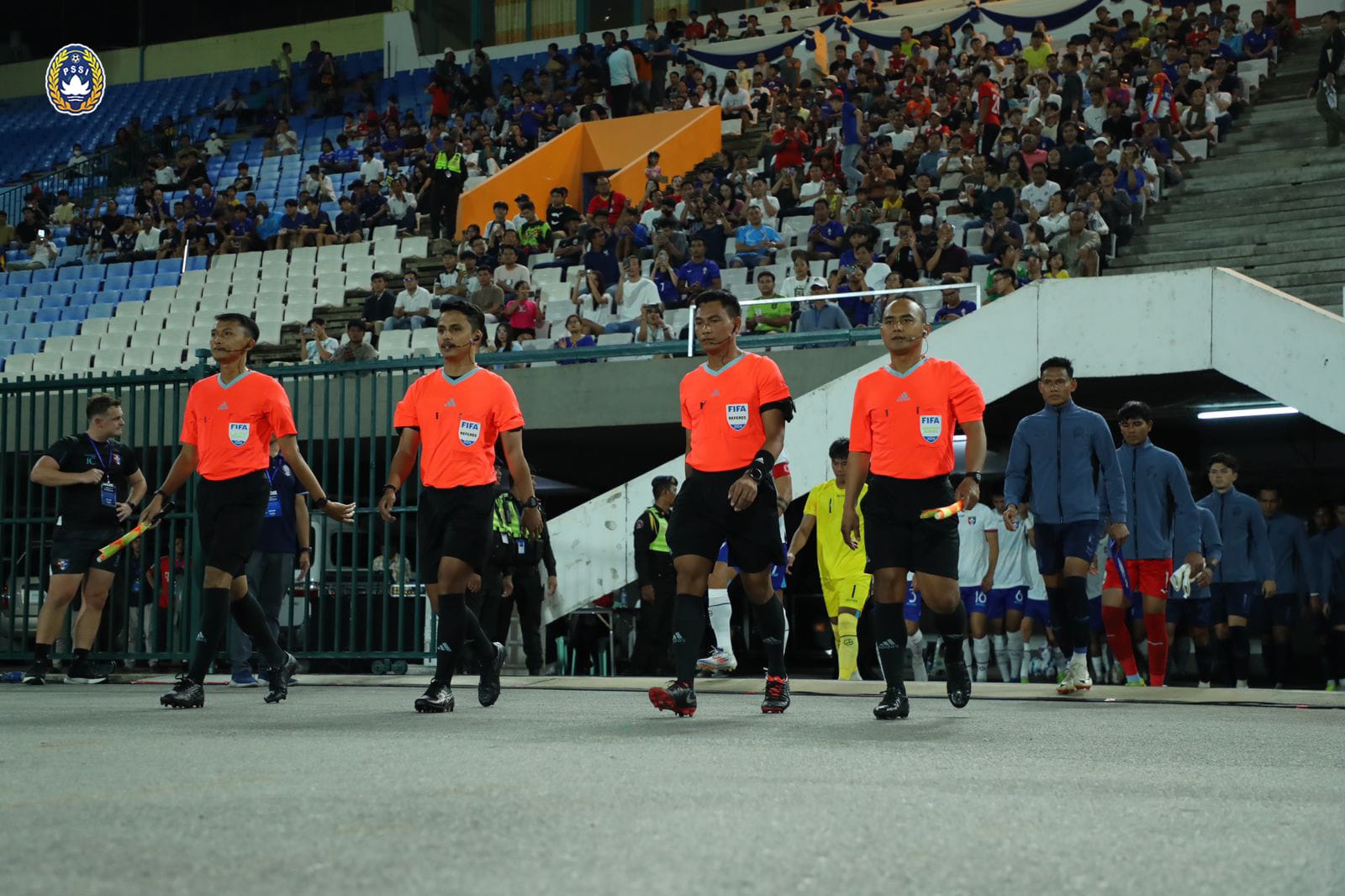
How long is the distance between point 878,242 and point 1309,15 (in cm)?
1073

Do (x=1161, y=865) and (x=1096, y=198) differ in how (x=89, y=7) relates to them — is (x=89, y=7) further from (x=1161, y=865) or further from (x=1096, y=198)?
(x=1161, y=865)

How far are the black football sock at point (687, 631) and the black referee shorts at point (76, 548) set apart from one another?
533 centimetres

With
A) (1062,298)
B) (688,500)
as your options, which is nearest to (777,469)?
(688,500)

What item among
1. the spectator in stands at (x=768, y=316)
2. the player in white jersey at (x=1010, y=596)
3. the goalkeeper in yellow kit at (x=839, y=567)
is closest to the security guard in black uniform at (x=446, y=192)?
the spectator in stands at (x=768, y=316)

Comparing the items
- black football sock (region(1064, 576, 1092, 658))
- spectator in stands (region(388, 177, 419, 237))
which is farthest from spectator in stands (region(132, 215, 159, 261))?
black football sock (region(1064, 576, 1092, 658))

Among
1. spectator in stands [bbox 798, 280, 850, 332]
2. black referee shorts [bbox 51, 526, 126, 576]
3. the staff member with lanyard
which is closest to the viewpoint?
the staff member with lanyard

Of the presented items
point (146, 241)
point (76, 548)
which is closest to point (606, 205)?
point (146, 241)

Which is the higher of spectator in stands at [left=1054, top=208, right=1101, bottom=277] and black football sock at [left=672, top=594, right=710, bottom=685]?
spectator in stands at [left=1054, top=208, right=1101, bottom=277]

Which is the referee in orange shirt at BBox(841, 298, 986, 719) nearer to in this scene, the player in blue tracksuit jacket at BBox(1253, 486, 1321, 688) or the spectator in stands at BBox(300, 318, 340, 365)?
the player in blue tracksuit jacket at BBox(1253, 486, 1321, 688)

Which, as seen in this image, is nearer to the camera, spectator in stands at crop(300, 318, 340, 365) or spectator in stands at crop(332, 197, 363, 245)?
spectator in stands at crop(300, 318, 340, 365)

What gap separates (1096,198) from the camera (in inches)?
656

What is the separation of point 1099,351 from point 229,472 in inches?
309

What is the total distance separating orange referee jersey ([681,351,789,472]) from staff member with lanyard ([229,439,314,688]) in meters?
4.07

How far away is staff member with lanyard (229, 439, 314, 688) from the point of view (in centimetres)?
1059
